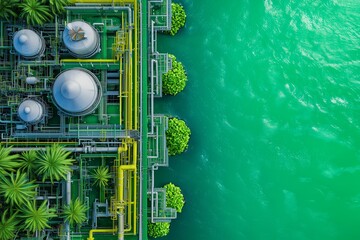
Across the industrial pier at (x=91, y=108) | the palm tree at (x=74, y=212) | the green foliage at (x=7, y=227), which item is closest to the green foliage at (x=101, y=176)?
the industrial pier at (x=91, y=108)

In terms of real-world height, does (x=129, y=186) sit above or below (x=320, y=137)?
below

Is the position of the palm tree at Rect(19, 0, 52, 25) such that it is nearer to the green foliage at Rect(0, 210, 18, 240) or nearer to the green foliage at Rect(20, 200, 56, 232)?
the green foliage at Rect(20, 200, 56, 232)

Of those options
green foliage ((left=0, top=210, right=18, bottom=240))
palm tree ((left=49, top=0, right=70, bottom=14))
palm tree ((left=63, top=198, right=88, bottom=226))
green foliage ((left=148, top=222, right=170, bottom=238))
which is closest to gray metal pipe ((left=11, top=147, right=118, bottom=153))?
palm tree ((left=63, top=198, right=88, bottom=226))

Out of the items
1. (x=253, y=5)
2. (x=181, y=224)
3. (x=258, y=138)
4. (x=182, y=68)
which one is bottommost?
(x=181, y=224)

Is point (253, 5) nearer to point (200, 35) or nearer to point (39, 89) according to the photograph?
point (200, 35)

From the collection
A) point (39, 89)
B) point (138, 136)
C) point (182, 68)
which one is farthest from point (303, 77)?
point (39, 89)

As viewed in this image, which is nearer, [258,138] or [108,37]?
[108,37]

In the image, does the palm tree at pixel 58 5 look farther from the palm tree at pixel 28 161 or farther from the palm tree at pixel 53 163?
the palm tree at pixel 28 161

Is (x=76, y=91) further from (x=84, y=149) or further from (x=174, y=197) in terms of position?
(x=174, y=197)

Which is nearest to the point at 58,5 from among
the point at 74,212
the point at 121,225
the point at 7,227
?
the point at 74,212
